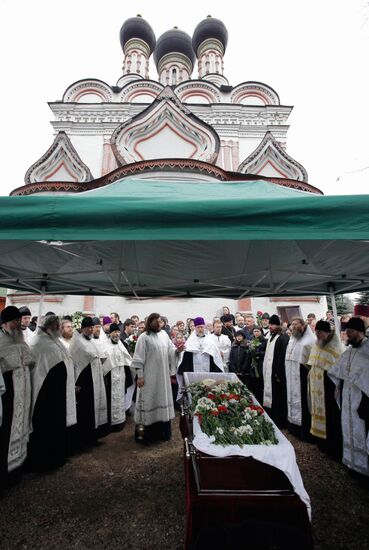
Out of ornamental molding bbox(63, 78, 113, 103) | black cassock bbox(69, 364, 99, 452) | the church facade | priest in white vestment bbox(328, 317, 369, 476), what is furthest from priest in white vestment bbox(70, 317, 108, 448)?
ornamental molding bbox(63, 78, 113, 103)

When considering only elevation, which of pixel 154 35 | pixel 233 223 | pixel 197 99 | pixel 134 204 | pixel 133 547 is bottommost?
pixel 133 547

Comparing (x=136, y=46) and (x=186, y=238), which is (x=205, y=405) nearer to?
(x=186, y=238)

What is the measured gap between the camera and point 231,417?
109 inches

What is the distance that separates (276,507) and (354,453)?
1977 millimetres

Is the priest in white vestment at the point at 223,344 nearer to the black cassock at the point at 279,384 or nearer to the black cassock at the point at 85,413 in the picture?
the black cassock at the point at 279,384

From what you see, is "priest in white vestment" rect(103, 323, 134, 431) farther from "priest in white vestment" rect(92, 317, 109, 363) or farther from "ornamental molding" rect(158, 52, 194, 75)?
"ornamental molding" rect(158, 52, 194, 75)

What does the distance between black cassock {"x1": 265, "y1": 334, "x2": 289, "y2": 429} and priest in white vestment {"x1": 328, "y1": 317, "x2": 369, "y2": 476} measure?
1.60 meters

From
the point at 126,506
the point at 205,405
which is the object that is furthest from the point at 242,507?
the point at 126,506

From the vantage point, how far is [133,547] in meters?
2.40

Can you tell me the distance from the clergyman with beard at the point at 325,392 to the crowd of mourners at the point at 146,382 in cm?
1

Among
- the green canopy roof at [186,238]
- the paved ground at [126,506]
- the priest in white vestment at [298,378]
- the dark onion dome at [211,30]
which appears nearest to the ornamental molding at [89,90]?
the dark onion dome at [211,30]

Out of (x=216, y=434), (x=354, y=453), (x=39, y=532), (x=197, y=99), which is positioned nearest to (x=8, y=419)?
(x=39, y=532)

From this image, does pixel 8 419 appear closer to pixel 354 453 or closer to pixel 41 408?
pixel 41 408

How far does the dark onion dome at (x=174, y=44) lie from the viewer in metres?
26.1
